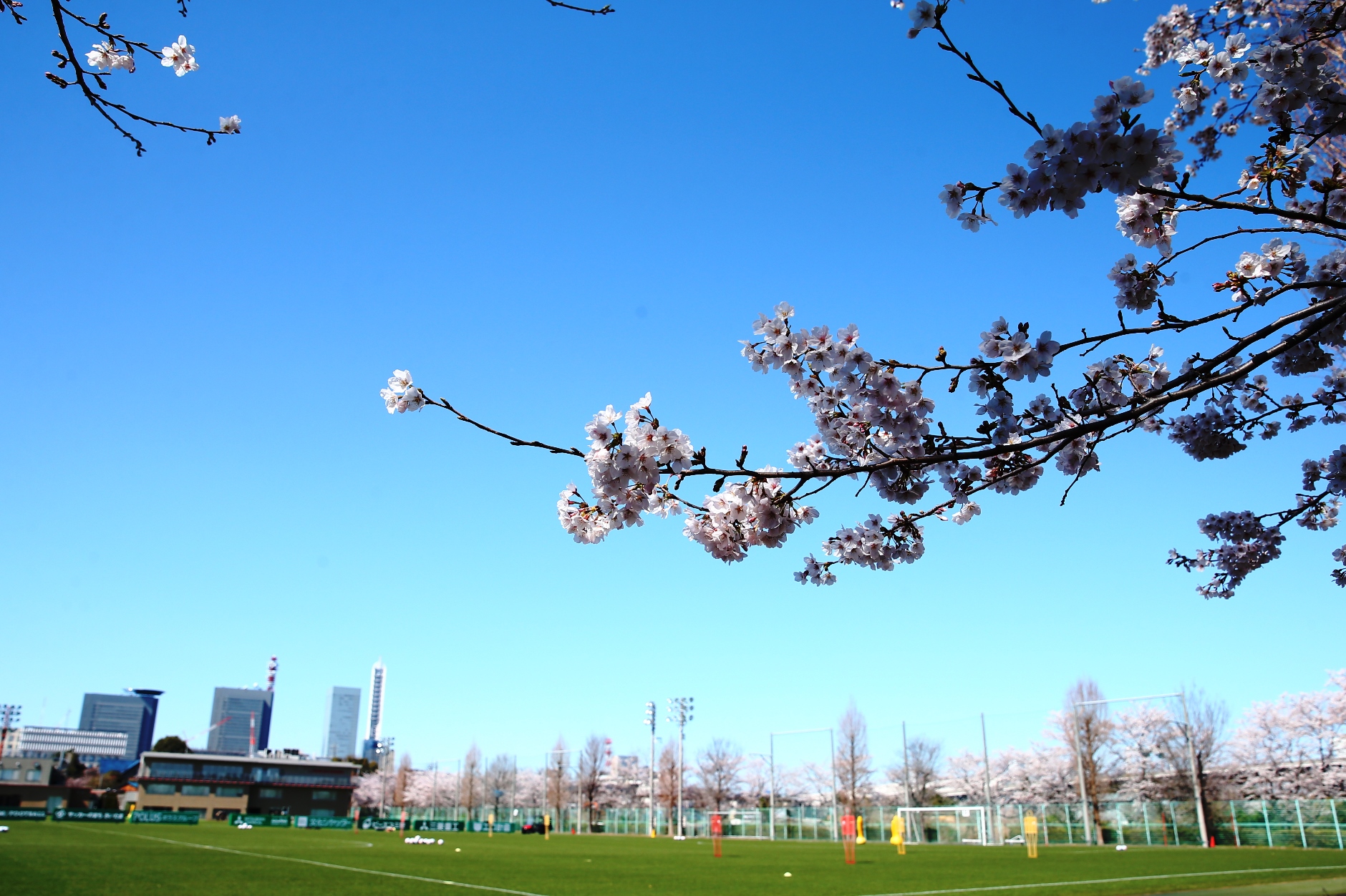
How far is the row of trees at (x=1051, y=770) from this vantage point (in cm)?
3600

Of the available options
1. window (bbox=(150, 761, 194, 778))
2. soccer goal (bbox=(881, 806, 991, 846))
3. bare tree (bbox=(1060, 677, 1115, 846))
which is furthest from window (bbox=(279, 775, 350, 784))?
bare tree (bbox=(1060, 677, 1115, 846))

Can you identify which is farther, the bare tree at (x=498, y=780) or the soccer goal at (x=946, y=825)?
the bare tree at (x=498, y=780)

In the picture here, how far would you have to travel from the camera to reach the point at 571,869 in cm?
1647

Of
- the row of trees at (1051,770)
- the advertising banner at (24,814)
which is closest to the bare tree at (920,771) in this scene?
the row of trees at (1051,770)

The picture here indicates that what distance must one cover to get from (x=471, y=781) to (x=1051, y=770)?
149ft

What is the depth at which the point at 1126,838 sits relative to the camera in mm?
32031

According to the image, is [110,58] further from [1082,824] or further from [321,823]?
[321,823]

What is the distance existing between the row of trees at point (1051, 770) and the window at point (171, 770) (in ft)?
56.2

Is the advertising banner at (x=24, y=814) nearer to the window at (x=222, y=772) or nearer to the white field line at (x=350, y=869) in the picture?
the window at (x=222, y=772)

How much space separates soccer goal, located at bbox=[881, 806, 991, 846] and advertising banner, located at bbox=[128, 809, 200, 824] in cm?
3593

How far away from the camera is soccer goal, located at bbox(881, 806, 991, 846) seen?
3325cm

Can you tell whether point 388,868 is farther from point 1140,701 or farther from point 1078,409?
point 1140,701

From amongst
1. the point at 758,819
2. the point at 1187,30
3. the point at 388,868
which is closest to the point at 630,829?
the point at 758,819

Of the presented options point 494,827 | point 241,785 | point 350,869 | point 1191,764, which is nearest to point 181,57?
point 350,869
